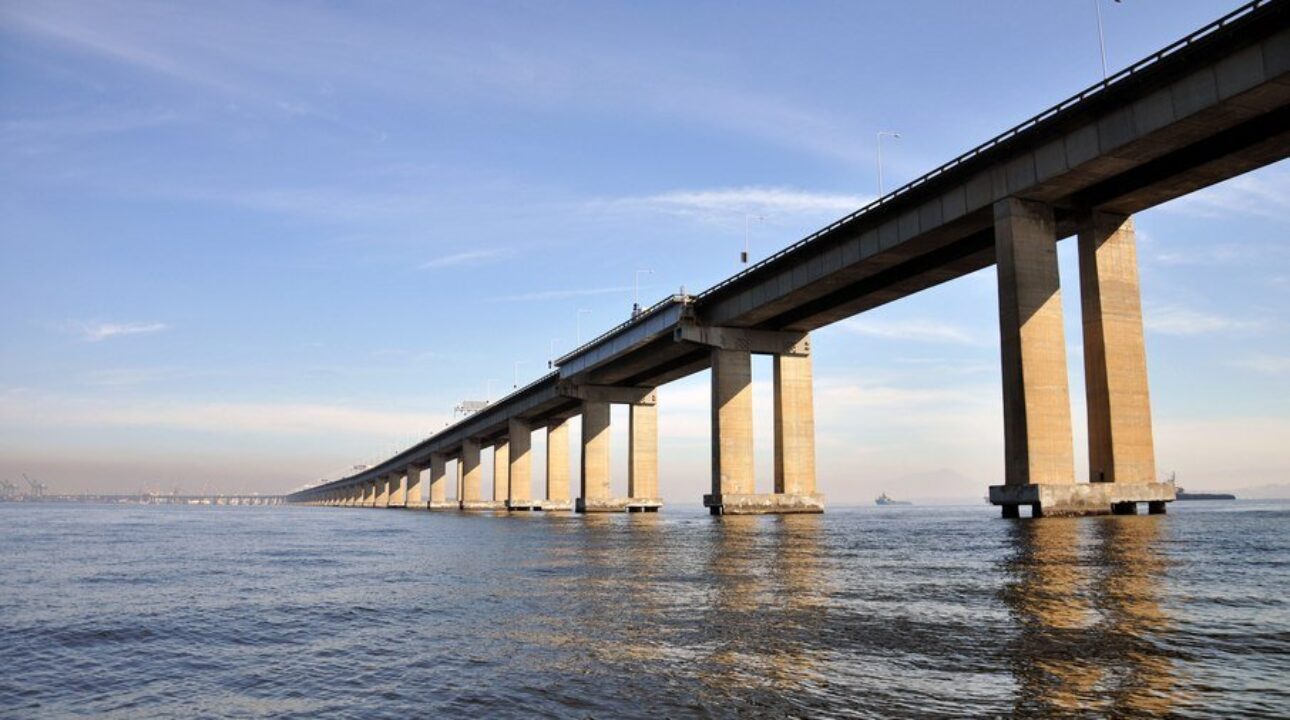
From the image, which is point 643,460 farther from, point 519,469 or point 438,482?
point 438,482

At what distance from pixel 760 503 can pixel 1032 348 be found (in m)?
30.8

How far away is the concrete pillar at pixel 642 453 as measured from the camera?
330 ft

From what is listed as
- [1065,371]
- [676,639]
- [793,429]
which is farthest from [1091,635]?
[793,429]

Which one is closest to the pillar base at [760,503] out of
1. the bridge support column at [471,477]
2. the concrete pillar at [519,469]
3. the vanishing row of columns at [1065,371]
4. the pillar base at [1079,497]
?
the vanishing row of columns at [1065,371]

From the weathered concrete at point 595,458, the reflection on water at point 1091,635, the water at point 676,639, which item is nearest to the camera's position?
the reflection on water at point 1091,635

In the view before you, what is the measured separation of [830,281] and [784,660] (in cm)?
5426

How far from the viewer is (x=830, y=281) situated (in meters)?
62.2

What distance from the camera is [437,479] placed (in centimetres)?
18588

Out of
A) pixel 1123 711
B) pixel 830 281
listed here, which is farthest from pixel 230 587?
pixel 830 281

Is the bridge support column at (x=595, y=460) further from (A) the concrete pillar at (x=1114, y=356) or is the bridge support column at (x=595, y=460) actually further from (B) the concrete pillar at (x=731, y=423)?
(A) the concrete pillar at (x=1114, y=356)

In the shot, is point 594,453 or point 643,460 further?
point 594,453

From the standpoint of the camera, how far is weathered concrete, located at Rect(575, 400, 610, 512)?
103750 millimetres

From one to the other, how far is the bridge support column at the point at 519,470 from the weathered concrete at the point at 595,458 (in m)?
27.3

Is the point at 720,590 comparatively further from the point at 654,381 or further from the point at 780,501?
A: the point at 654,381
